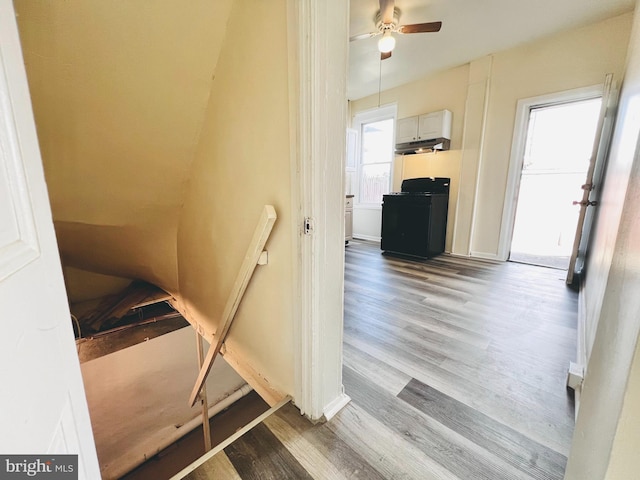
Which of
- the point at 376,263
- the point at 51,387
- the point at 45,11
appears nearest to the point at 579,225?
the point at 376,263

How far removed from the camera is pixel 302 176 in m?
1.00

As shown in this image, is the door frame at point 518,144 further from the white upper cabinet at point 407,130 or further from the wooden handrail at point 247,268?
the wooden handrail at point 247,268

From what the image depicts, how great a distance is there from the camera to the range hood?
12.5 feet

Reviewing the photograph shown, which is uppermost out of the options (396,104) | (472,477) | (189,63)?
(396,104)

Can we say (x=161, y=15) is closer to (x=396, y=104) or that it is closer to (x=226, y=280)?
(x=226, y=280)

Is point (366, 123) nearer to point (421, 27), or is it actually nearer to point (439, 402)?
point (421, 27)

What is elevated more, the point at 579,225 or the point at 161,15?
the point at 161,15

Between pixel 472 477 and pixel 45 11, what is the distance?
246 cm

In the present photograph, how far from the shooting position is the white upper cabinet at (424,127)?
3.70 m

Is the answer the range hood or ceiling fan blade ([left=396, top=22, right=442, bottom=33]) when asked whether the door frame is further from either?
ceiling fan blade ([left=396, top=22, right=442, bottom=33])

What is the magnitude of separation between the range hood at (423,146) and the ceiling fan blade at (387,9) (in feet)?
6.16

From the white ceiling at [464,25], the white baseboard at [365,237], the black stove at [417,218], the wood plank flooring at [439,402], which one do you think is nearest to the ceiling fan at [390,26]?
the white ceiling at [464,25]

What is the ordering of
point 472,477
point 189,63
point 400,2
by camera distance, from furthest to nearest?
point 400,2
point 189,63
point 472,477

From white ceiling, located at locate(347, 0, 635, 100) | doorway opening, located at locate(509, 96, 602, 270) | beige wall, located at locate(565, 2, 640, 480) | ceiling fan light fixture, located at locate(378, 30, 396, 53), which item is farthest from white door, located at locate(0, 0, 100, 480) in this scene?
doorway opening, located at locate(509, 96, 602, 270)
